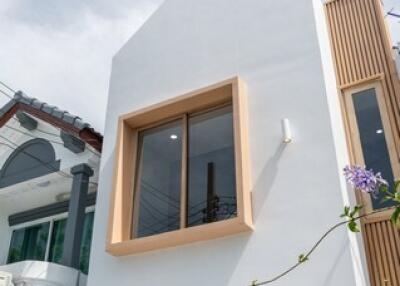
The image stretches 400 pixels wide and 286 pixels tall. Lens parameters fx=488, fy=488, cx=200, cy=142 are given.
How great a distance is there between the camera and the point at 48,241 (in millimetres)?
9297

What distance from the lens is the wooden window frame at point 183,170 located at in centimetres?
504

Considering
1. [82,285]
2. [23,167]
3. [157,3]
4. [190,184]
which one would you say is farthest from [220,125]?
[23,167]

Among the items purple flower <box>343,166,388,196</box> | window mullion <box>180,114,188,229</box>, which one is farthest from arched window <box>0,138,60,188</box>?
purple flower <box>343,166,388,196</box>

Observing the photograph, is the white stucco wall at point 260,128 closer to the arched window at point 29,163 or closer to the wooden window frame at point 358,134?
the wooden window frame at point 358,134

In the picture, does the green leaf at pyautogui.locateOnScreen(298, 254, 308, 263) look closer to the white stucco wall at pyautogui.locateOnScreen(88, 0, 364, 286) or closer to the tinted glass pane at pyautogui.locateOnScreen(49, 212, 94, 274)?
the white stucco wall at pyautogui.locateOnScreen(88, 0, 364, 286)

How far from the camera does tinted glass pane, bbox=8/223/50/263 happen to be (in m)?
9.43

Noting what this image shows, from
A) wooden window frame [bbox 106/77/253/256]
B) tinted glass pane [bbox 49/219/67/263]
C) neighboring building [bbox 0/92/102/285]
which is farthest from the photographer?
tinted glass pane [bbox 49/219/67/263]

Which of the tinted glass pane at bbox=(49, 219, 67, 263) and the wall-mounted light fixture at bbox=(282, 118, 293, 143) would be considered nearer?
the wall-mounted light fixture at bbox=(282, 118, 293, 143)

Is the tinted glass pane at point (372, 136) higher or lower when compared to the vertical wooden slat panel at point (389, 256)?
higher

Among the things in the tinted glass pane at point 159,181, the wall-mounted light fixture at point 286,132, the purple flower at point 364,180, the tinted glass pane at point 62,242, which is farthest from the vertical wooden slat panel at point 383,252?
the tinted glass pane at point 62,242

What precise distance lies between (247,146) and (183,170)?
91 centimetres

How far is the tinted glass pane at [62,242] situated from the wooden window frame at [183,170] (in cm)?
281

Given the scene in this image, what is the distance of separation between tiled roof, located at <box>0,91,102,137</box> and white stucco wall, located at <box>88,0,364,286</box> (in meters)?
1.05

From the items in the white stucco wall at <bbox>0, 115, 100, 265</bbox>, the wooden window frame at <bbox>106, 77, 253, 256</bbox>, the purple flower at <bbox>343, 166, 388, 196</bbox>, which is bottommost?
the purple flower at <bbox>343, 166, 388, 196</bbox>
